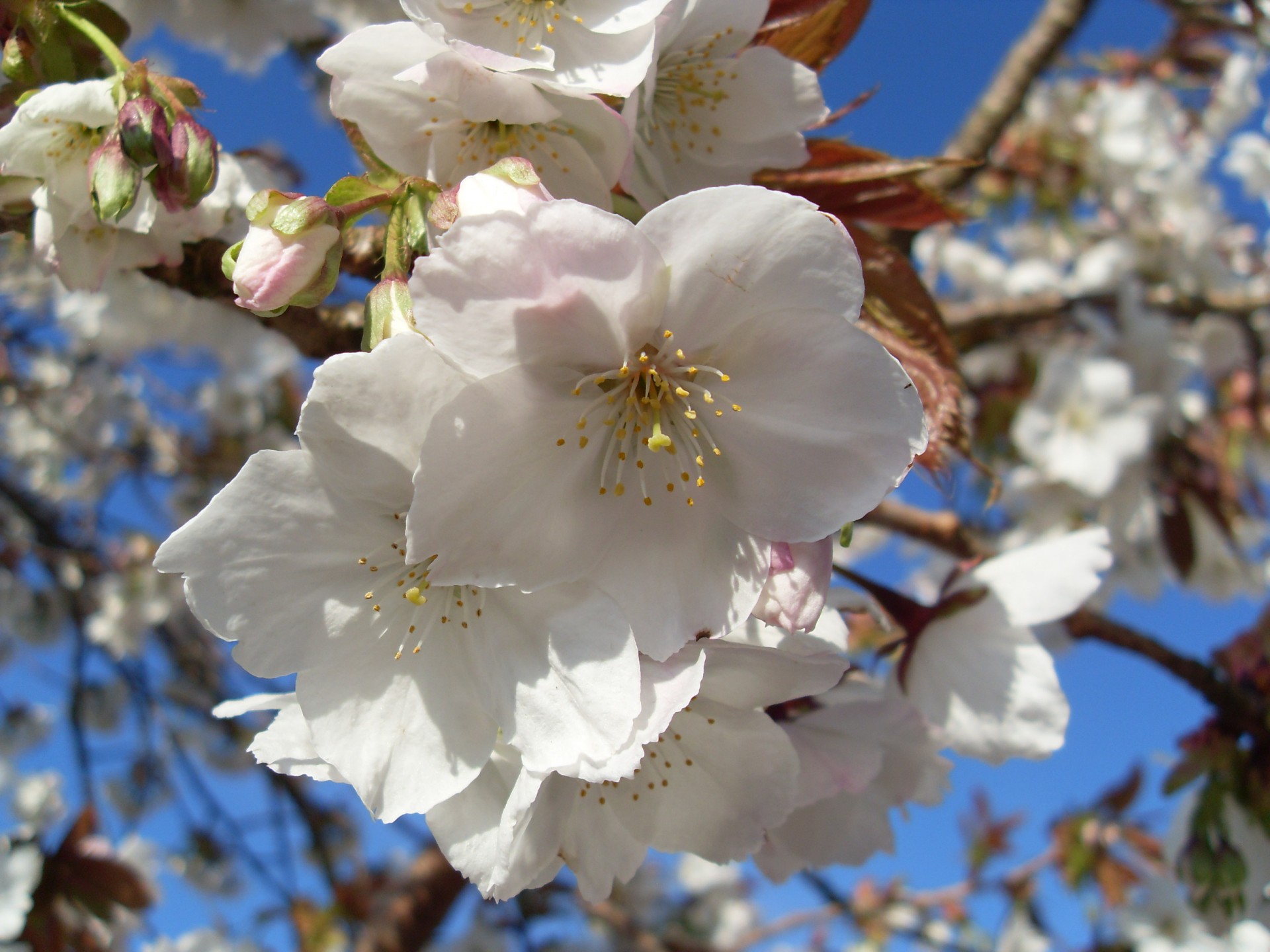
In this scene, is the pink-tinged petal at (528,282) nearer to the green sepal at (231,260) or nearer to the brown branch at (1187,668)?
the green sepal at (231,260)

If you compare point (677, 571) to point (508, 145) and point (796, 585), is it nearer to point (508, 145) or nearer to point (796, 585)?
point (796, 585)

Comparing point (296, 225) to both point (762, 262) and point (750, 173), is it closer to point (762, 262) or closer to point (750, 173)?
point (762, 262)

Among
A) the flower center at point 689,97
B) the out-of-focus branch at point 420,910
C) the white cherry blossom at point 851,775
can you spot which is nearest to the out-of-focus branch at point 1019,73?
the flower center at point 689,97

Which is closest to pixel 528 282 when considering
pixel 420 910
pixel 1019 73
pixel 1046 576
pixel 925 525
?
pixel 1046 576

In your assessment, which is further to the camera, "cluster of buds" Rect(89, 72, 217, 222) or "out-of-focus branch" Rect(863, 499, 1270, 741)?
"out-of-focus branch" Rect(863, 499, 1270, 741)

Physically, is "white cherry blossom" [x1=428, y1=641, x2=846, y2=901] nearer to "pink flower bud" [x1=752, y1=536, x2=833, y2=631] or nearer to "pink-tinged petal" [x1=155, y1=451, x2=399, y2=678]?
"pink flower bud" [x1=752, y1=536, x2=833, y2=631]

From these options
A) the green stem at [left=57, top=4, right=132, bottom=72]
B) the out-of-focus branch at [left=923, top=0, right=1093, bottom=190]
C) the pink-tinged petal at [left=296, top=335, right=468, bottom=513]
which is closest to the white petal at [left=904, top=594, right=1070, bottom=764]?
the pink-tinged petal at [left=296, top=335, right=468, bottom=513]
